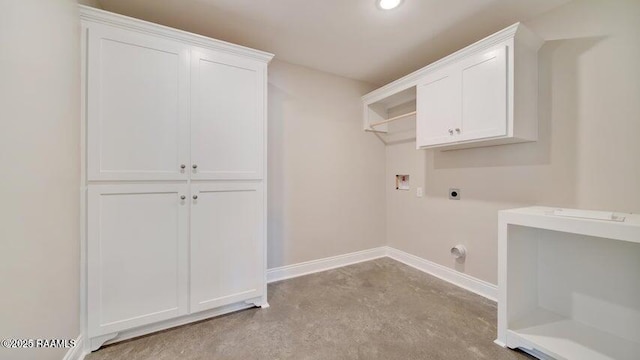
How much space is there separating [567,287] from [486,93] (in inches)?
61.9

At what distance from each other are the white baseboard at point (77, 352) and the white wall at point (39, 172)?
0.16ft

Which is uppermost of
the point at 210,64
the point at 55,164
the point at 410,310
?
the point at 210,64

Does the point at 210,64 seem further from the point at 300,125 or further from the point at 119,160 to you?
the point at 300,125

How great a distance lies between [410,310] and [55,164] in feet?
8.61

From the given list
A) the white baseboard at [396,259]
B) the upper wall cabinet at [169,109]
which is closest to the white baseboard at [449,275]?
the white baseboard at [396,259]

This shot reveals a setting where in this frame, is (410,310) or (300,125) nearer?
(410,310)

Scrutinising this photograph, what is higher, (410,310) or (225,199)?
(225,199)

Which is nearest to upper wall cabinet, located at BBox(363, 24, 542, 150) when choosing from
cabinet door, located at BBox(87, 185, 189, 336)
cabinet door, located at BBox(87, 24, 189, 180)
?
cabinet door, located at BBox(87, 24, 189, 180)

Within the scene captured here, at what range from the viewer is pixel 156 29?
167 cm

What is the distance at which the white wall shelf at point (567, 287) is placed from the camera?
1.41 m

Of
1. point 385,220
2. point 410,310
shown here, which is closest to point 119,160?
point 410,310

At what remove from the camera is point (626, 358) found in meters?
1.32

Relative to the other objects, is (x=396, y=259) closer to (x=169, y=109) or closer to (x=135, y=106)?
(x=169, y=109)

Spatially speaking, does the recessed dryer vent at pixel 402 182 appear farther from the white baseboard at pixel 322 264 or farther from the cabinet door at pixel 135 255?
the cabinet door at pixel 135 255
